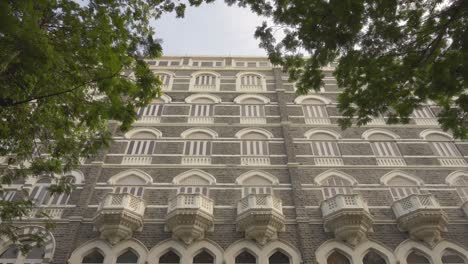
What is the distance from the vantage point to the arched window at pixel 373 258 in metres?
13.4

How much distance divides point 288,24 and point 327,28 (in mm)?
1264

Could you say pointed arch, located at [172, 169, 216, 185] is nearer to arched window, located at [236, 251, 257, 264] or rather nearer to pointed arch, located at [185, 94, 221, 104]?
arched window, located at [236, 251, 257, 264]

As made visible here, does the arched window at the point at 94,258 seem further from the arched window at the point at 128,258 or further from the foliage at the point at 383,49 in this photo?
the foliage at the point at 383,49

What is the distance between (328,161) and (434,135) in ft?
21.1

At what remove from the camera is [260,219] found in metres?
13.7

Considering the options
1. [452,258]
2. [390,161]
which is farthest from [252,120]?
[452,258]

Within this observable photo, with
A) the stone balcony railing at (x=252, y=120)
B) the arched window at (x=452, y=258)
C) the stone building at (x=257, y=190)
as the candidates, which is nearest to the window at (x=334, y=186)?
the stone building at (x=257, y=190)

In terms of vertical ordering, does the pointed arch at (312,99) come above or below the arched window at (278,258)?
above

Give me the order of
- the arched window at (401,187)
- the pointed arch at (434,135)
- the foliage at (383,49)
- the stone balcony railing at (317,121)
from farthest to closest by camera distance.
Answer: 1. the stone balcony railing at (317,121)
2. the pointed arch at (434,135)
3. the arched window at (401,187)
4. the foliage at (383,49)

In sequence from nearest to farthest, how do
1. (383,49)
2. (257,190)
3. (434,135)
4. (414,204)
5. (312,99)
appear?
(383,49) → (414,204) → (257,190) → (434,135) → (312,99)

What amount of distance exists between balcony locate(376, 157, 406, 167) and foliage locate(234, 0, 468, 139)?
851 cm

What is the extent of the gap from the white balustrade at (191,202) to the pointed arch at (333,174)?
16.9ft

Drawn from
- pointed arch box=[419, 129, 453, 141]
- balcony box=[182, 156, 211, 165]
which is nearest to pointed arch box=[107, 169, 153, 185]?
balcony box=[182, 156, 211, 165]

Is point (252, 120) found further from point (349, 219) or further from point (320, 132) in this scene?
point (349, 219)
